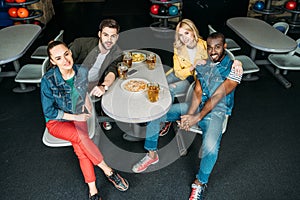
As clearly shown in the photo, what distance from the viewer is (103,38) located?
5.28ft

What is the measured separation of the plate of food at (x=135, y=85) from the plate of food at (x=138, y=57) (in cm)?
26

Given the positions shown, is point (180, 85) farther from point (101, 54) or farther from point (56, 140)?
point (56, 140)

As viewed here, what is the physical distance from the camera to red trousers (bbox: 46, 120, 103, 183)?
1.46m

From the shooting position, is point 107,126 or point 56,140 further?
point 107,126

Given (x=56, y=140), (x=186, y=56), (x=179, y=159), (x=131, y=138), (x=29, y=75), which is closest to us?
(x=56, y=140)

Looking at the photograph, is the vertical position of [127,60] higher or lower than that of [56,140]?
higher

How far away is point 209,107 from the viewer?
61.7 inches

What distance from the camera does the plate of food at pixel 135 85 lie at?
1.48 m

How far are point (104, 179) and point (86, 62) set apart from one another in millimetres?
744

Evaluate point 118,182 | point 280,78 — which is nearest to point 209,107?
point 118,182

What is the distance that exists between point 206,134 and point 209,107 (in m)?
0.15

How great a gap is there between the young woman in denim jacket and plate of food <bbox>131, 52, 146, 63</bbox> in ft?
1.17

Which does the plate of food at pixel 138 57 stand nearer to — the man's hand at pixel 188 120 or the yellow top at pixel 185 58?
the yellow top at pixel 185 58

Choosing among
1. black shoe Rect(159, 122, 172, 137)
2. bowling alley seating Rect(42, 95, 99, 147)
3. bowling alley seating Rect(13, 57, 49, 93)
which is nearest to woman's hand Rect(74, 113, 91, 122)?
bowling alley seating Rect(42, 95, 99, 147)
